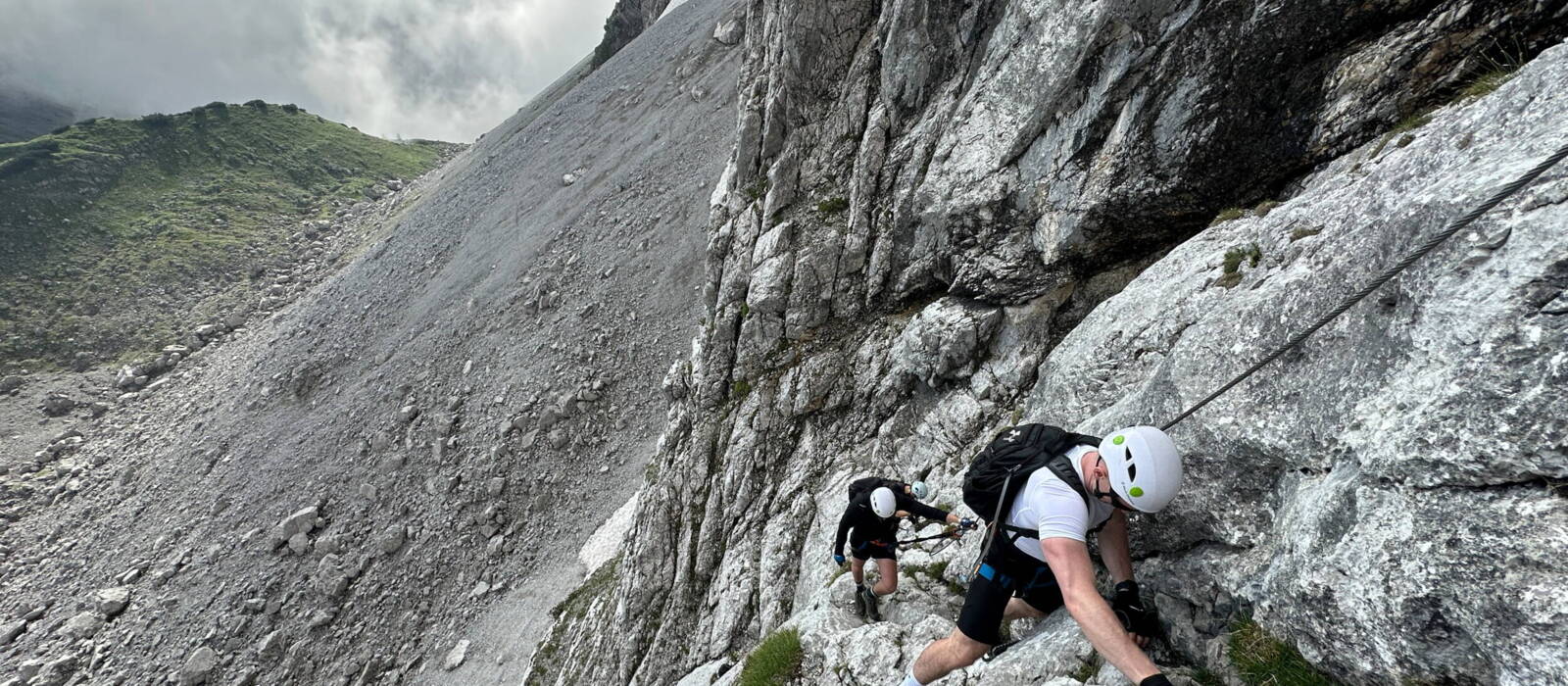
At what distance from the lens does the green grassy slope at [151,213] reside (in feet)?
227

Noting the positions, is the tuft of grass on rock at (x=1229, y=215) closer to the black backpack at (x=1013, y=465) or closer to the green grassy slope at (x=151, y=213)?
the black backpack at (x=1013, y=465)

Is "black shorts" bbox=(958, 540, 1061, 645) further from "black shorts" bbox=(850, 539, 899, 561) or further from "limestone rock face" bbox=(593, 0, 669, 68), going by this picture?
"limestone rock face" bbox=(593, 0, 669, 68)

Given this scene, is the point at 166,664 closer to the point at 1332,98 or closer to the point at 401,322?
the point at 401,322

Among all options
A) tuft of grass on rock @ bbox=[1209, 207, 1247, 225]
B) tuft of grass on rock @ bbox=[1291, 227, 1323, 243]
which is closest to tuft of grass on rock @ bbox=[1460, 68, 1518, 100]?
tuft of grass on rock @ bbox=[1291, 227, 1323, 243]

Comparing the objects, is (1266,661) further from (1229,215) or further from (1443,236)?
(1229,215)

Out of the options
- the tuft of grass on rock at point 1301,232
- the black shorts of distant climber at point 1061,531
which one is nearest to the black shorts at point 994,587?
the black shorts of distant climber at point 1061,531

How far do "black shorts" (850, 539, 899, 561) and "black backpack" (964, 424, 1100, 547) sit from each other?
3.14 meters

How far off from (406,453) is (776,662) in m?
34.1

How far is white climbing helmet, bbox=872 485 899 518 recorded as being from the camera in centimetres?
875

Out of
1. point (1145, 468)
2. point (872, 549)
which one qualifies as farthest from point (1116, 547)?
point (872, 549)

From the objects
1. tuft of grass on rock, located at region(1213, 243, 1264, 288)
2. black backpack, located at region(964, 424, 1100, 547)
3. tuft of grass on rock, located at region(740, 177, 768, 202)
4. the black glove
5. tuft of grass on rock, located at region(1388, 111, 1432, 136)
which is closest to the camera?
the black glove

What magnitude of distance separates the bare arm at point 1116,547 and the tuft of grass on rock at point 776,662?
4.54 m

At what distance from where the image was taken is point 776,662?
27.6 ft

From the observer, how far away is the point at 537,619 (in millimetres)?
26984
